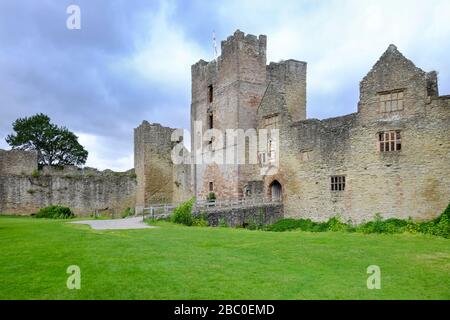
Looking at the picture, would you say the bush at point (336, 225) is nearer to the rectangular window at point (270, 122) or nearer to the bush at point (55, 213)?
the rectangular window at point (270, 122)

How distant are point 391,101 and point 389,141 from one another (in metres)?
2.16

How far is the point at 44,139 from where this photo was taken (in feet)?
182

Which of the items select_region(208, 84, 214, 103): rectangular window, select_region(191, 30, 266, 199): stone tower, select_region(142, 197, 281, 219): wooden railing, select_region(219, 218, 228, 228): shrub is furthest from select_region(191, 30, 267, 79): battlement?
select_region(219, 218, 228, 228): shrub

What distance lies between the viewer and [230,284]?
318 inches

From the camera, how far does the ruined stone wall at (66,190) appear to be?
35.6 metres

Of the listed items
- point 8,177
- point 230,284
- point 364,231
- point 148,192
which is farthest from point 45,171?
point 230,284

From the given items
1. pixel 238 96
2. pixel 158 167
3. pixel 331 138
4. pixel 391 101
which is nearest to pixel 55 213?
pixel 158 167

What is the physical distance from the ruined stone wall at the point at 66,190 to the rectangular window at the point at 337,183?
19698 millimetres

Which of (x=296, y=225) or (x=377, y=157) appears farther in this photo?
(x=296, y=225)

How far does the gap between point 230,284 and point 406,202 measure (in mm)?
17411

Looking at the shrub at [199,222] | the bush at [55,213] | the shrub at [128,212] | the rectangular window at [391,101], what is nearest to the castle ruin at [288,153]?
the rectangular window at [391,101]

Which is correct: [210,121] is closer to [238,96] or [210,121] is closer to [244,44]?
[238,96]

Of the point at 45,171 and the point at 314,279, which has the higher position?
the point at 45,171
